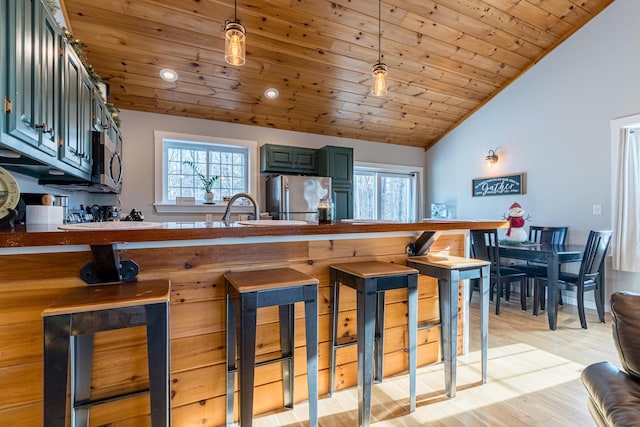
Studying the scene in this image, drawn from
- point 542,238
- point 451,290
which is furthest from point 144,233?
point 542,238

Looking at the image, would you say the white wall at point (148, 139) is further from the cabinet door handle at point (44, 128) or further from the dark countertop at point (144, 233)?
the dark countertop at point (144, 233)

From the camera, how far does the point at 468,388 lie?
1.94 metres

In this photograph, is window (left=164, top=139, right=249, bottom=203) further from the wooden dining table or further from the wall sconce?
the wall sconce

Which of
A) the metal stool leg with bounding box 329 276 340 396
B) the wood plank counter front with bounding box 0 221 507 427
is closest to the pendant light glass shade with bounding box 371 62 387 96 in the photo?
the wood plank counter front with bounding box 0 221 507 427

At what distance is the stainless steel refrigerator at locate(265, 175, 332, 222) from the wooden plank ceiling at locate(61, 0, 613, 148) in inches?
40.2

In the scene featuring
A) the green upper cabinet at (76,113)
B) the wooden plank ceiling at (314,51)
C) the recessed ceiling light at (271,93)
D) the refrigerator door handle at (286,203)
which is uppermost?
the wooden plank ceiling at (314,51)

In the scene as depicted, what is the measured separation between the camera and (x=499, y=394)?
1883 mm

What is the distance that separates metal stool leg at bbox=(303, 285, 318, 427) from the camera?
4.57ft

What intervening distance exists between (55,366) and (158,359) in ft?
0.98

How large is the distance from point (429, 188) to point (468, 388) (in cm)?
449

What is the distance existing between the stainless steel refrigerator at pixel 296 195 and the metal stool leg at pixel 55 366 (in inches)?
123

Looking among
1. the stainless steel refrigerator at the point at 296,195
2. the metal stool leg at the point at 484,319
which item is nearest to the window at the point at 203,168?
the stainless steel refrigerator at the point at 296,195

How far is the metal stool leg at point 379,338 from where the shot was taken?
194 cm

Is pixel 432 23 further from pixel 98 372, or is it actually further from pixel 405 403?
pixel 98 372
